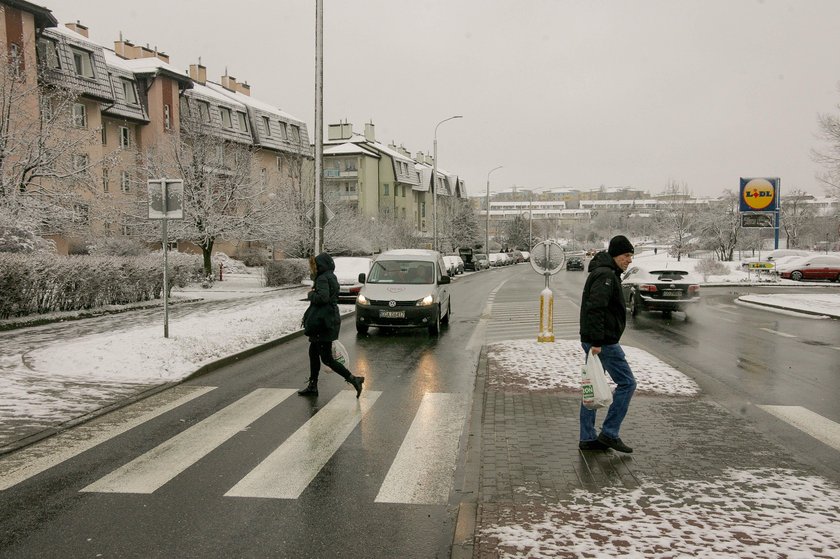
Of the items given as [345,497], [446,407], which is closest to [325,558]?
[345,497]

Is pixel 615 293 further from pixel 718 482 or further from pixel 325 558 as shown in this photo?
pixel 325 558

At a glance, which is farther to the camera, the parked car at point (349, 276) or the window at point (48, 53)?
the window at point (48, 53)

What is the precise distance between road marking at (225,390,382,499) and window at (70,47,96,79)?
112 feet

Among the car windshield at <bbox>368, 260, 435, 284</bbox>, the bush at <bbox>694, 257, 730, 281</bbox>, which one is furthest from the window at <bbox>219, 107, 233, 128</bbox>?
the bush at <bbox>694, 257, 730, 281</bbox>

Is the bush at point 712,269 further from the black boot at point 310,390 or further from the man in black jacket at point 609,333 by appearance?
the man in black jacket at point 609,333

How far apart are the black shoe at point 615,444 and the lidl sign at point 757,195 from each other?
35723 millimetres

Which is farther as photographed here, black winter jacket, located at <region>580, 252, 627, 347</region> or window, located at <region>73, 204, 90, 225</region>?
window, located at <region>73, 204, 90, 225</region>

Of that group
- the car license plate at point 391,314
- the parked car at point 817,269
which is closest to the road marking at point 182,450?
the car license plate at point 391,314

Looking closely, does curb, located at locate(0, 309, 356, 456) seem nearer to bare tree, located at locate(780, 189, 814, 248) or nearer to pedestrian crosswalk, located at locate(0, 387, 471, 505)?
A: pedestrian crosswalk, located at locate(0, 387, 471, 505)

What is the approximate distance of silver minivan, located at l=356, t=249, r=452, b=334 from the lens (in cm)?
1377

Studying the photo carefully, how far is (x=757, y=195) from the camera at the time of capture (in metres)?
37.4

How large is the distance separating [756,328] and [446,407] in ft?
40.5

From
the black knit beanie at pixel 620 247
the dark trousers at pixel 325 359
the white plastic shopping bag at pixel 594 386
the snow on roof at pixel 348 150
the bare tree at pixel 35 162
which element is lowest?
the dark trousers at pixel 325 359

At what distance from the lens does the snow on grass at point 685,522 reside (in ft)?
12.2
